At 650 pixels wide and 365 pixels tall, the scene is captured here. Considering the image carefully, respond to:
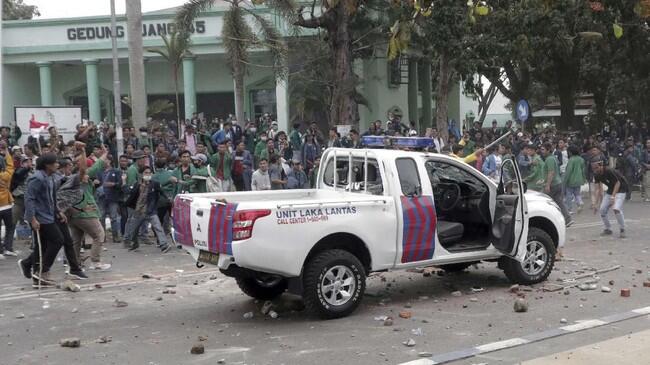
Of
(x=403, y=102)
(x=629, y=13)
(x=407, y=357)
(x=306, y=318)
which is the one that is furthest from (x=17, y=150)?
(x=403, y=102)

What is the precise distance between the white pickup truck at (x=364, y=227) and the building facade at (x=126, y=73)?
19208mm

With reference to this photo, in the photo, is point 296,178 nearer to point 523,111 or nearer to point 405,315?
point 405,315

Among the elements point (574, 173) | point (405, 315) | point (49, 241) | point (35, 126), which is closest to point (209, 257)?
point (405, 315)

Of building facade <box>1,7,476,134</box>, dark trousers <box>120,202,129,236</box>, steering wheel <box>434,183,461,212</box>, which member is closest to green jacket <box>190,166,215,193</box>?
dark trousers <box>120,202,129,236</box>

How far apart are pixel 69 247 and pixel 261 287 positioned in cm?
307

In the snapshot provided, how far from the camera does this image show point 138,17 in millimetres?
19156

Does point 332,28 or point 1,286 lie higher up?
point 332,28

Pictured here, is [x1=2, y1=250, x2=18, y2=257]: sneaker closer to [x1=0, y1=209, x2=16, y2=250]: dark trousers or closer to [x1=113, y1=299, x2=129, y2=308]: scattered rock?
[x1=0, y1=209, x2=16, y2=250]: dark trousers

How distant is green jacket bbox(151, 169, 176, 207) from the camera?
44.5 ft

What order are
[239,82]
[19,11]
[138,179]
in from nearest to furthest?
[138,179] < [239,82] < [19,11]

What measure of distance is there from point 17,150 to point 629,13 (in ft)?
63.3

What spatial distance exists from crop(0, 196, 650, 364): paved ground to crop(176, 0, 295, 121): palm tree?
35.5 feet

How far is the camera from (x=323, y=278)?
311 inches

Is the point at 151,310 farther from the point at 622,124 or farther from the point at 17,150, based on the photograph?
the point at 622,124
